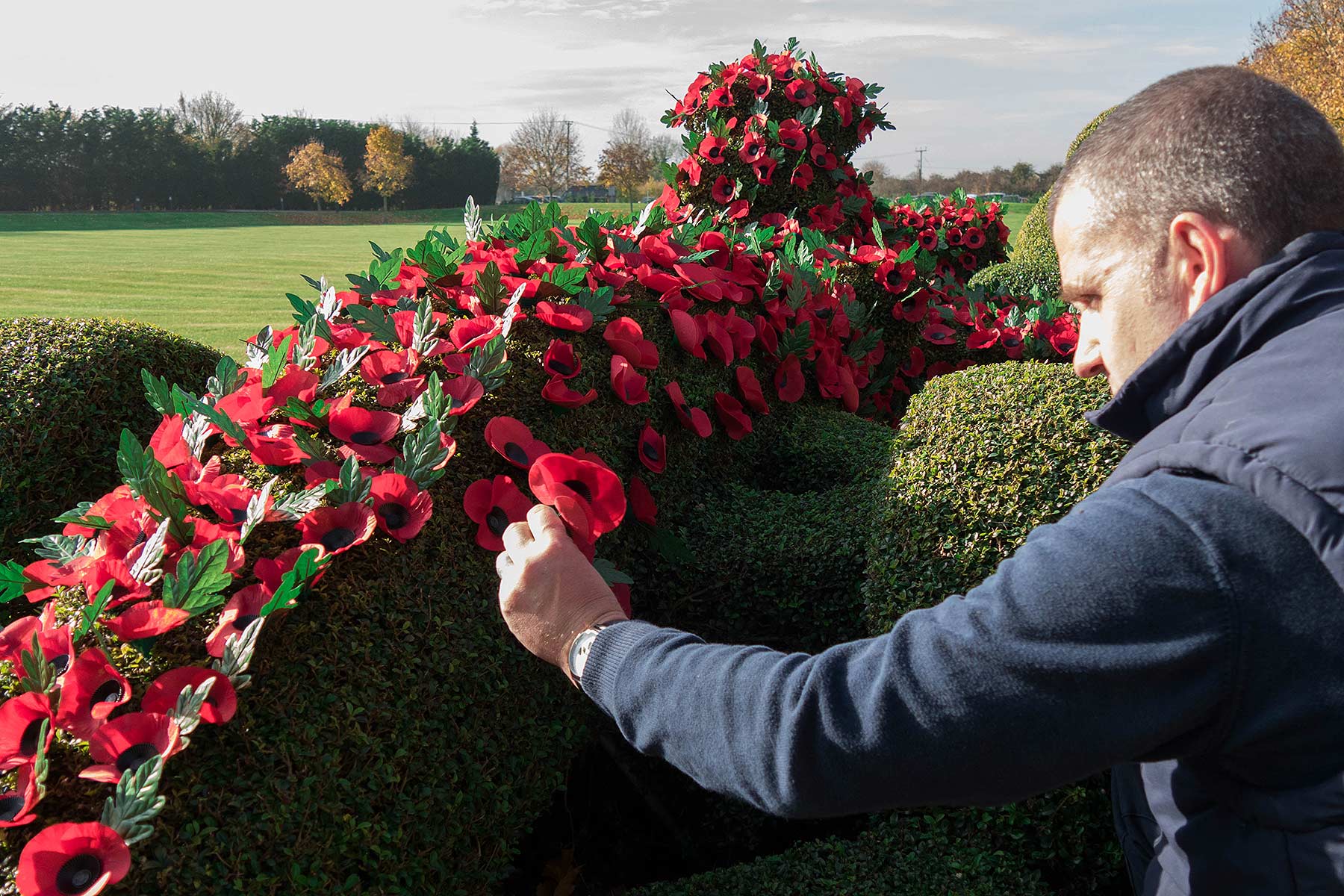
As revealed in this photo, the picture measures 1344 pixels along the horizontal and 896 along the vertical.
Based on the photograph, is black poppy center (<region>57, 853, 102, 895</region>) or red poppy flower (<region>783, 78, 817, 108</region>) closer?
black poppy center (<region>57, 853, 102, 895</region>)

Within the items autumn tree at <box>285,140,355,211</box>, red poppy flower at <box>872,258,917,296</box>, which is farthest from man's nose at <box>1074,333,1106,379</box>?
Result: autumn tree at <box>285,140,355,211</box>

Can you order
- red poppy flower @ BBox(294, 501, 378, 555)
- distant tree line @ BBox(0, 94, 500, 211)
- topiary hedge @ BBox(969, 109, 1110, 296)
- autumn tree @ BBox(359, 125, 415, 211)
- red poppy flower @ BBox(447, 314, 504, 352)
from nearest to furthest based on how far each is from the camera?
red poppy flower @ BBox(294, 501, 378, 555), red poppy flower @ BBox(447, 314, 504, 352), topiary hedge @ BBox(969, 109, 1110, 296), distant tree line @ BBox(0, 94, 500, 211), autumn tree @ BBox(359, 125, 415, 211)

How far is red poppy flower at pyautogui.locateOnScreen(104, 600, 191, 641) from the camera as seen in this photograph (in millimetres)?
1327

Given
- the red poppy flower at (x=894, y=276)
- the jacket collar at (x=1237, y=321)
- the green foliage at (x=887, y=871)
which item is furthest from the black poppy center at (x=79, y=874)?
the red poppy flower at (x=894, y=276)

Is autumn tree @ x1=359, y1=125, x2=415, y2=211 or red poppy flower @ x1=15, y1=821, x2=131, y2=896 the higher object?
autumn tree @ x1=359, y1=125, x2=415, y2=211

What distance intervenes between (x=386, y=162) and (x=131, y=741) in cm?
5622

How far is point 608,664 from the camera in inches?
47.7

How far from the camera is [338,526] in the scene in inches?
61.9

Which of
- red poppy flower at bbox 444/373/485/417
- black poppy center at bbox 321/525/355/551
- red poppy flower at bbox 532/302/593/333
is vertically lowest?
black poppy center at bbox 321/525/355/551

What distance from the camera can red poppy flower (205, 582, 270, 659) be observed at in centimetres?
136

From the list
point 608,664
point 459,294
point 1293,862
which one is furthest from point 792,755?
point 459,294

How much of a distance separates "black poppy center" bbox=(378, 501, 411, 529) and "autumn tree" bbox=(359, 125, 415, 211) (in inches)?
2195

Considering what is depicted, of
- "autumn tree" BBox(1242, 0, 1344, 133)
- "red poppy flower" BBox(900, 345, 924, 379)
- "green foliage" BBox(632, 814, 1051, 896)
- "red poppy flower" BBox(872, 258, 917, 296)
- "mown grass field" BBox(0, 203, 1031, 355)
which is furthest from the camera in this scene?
"autumn tree" BBox(1242, 0, 1344, 133)

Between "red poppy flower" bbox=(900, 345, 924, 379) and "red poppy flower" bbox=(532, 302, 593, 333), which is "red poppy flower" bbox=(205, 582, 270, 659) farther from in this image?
"red poppy flower" bbox=(900, 345, 924, 379)
